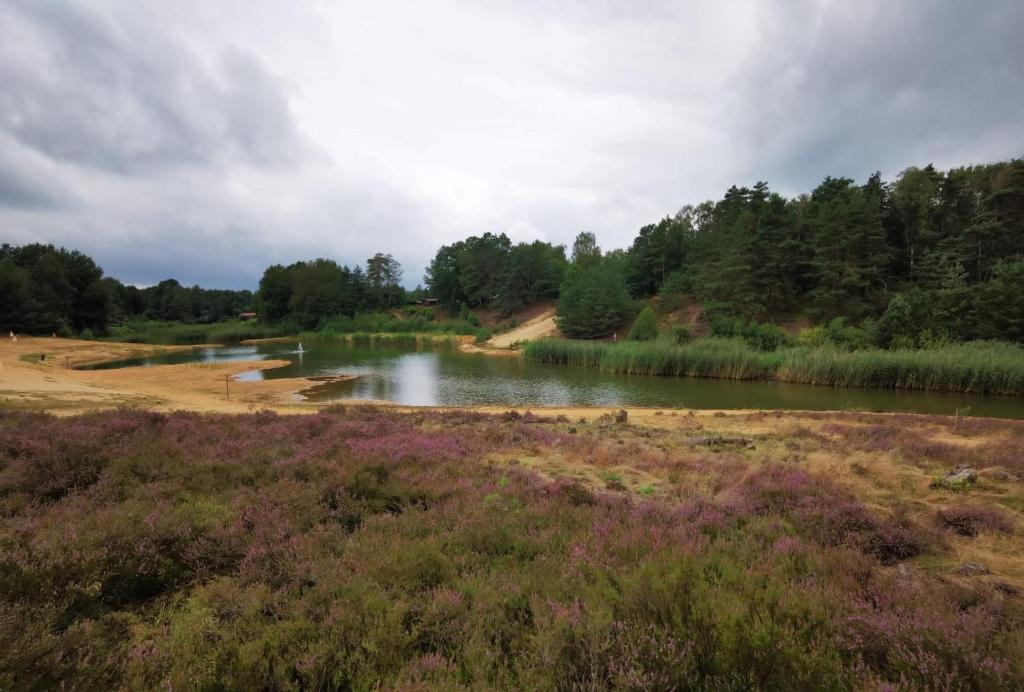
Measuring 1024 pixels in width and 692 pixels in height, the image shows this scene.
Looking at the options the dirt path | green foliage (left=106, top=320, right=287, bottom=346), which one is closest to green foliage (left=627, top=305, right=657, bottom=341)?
the dirt path

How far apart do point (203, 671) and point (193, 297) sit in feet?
584

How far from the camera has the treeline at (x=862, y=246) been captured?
47.1 m

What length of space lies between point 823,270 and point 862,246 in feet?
16.9

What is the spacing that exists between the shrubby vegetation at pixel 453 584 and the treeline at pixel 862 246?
4227 cm

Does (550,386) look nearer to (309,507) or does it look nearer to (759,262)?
(309,507)

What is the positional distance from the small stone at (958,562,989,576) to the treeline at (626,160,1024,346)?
4095cm

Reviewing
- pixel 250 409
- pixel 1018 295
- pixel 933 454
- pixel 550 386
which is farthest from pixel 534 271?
pixel 933 454

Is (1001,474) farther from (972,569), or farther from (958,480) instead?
(972,569)

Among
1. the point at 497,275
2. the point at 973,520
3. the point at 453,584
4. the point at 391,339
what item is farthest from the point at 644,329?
the point at 453,584

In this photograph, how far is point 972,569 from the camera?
467cm

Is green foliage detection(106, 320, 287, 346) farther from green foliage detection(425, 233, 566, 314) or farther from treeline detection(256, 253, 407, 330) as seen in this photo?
green foliage detection(425, 233, 566, 314)

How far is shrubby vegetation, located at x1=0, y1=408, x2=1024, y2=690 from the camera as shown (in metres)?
2.82

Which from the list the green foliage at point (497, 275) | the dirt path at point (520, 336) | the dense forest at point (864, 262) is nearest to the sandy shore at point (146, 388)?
the dirt path at point (520, 336)

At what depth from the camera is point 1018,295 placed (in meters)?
32.8
